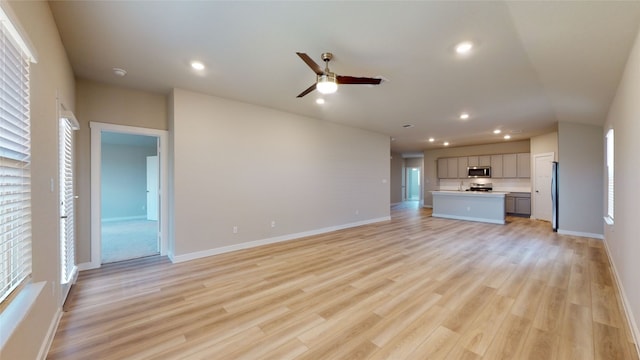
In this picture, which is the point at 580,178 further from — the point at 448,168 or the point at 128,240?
the point at 128,240

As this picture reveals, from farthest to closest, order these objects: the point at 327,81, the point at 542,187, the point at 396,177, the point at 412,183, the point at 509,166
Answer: the point at 412,183 → the point at 396,177 → the point at 509,166 → the point at 542,187 → the point at 327,81

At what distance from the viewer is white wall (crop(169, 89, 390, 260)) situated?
4.09m

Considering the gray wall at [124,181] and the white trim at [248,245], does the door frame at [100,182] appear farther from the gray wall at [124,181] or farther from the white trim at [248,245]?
the gray wall at [124,181]

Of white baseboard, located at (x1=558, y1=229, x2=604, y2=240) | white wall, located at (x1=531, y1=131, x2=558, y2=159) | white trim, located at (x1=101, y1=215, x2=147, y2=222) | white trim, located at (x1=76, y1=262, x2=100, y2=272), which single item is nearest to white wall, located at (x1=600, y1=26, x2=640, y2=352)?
white baseboard, located at (x1=558, y1=229, x2=604, y2=240)

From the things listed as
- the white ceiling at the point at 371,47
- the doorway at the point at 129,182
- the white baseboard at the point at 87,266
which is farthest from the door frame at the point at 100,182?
the doorway at the point at 129,182

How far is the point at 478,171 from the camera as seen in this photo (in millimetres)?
9633

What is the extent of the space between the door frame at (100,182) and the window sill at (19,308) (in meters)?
2.44

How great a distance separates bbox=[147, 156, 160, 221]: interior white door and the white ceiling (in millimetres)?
4594

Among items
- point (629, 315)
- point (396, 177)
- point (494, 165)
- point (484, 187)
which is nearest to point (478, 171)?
point (494, 165)

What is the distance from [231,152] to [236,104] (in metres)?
0.87

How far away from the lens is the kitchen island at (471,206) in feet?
24.1

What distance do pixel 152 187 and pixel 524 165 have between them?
476 inches

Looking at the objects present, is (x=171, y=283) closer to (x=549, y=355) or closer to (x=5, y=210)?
(x=5, y=210)

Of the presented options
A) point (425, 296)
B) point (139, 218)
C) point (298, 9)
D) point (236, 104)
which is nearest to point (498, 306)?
point (425, 296)
